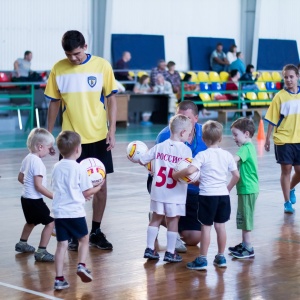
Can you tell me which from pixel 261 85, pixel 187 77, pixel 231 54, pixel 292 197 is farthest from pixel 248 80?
pixel 292 197

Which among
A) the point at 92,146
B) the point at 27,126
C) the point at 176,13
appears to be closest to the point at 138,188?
the point at 92,146

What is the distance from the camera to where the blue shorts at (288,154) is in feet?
35.7

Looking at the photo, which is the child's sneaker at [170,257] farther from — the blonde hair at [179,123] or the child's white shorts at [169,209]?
the blonde hair at [179,123]

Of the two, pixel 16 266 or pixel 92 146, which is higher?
pixel 92 146

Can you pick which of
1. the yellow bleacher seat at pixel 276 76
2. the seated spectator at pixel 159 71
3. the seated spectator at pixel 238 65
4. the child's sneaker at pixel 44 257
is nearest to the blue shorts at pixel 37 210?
the child's sneaker at pixel 44 257

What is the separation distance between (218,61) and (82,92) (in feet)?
73.2

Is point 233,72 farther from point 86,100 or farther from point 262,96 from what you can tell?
point 86,100

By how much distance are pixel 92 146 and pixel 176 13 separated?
2222cm

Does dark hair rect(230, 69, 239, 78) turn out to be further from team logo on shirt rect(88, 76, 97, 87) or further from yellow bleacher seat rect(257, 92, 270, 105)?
team logo on shirt rect(88, 76, 97, 87)

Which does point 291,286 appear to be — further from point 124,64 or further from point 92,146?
point 124,64

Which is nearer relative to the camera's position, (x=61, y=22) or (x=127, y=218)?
(x=127, y=218)

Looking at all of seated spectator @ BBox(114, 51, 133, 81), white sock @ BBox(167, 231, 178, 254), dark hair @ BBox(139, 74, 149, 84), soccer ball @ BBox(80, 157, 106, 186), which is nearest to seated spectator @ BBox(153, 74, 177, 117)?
dark hair @ BBox(139, 74, 149, 84)

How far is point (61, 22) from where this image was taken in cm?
2636

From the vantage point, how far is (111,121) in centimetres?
845
